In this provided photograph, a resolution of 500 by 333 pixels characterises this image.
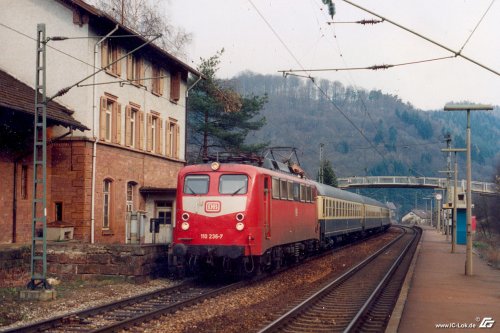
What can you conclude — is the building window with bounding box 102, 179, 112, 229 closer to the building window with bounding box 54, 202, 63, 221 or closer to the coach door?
the building window with bounding box 54, 202, 63, 221

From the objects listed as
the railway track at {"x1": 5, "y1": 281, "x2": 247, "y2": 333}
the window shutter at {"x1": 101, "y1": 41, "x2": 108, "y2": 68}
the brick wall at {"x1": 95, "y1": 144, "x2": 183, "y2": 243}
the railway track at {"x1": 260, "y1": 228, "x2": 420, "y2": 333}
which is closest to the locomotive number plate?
the railway track at {"x1": 5, "y1": 281, "x2": 247, "y2": 333}

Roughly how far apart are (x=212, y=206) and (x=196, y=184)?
0.81m

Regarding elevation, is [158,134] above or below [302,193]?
above

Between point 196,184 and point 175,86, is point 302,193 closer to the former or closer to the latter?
point 196,184

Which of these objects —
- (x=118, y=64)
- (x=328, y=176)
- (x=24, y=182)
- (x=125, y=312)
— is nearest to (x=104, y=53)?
(x=118, y=64)

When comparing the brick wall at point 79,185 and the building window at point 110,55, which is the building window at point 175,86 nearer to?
the brick wall at point 79,185

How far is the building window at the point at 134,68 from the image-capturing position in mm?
27484

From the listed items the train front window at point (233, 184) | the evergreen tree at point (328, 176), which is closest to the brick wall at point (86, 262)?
the train front window at point (233, 184)

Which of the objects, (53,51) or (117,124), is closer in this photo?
(53,51)

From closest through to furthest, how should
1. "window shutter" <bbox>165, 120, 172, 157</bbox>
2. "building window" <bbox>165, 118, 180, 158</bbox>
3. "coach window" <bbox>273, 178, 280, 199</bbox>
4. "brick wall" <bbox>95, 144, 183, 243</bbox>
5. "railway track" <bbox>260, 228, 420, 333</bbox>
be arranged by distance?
"railway track" <bbox>260, 228, 420, 333</bbox>
"coach window" <bbox>273, 178, 280, 199</bbox>
"brick wall" <bbox>95, 144, 183, 243</bbox>
"window shutter" <bbox>165, 120, 172, 157</bbox>
"building window" <bbox>165, 118, 180, 158</bbox>

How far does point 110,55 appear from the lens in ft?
85.4

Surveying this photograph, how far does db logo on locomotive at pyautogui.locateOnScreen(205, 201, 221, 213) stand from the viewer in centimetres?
1712

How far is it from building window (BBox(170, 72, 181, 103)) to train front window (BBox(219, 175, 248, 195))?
15.5 metres

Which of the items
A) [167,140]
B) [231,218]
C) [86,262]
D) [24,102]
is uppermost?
[24,102]
